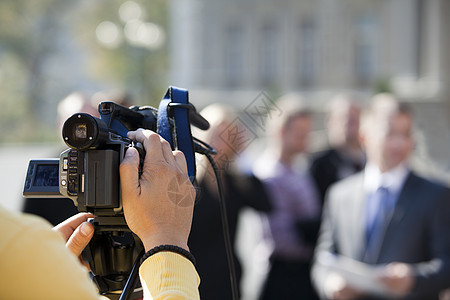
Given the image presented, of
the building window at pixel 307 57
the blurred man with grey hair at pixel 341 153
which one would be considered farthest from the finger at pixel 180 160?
the building window at pixel 307 57

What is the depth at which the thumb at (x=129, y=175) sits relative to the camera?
1.36 meters

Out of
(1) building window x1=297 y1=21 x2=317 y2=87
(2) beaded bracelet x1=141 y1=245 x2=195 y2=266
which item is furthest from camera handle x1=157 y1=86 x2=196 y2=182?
(1) building window x1=297 y1=21 x2=317 y2=87

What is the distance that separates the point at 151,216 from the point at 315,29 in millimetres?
24922

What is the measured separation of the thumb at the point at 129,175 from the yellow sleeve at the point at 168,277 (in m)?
0.16

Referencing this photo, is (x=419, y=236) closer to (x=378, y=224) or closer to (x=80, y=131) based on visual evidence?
(x=378, y=224)

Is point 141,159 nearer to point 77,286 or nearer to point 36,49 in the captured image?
point 77,286

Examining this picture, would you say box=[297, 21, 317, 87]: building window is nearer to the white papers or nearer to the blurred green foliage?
the blurred green foliage

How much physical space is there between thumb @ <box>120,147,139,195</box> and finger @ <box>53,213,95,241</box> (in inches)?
10.0

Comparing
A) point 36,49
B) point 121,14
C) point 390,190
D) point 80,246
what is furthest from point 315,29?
point 80,246

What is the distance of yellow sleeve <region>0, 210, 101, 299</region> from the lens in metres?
1.04

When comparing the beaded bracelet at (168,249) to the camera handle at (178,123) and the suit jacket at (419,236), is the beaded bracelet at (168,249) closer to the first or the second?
the camera handle at (178,123)

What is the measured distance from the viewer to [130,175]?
4.46 feet

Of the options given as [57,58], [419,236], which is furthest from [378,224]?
[57,58]

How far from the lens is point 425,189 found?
3.82 metres
